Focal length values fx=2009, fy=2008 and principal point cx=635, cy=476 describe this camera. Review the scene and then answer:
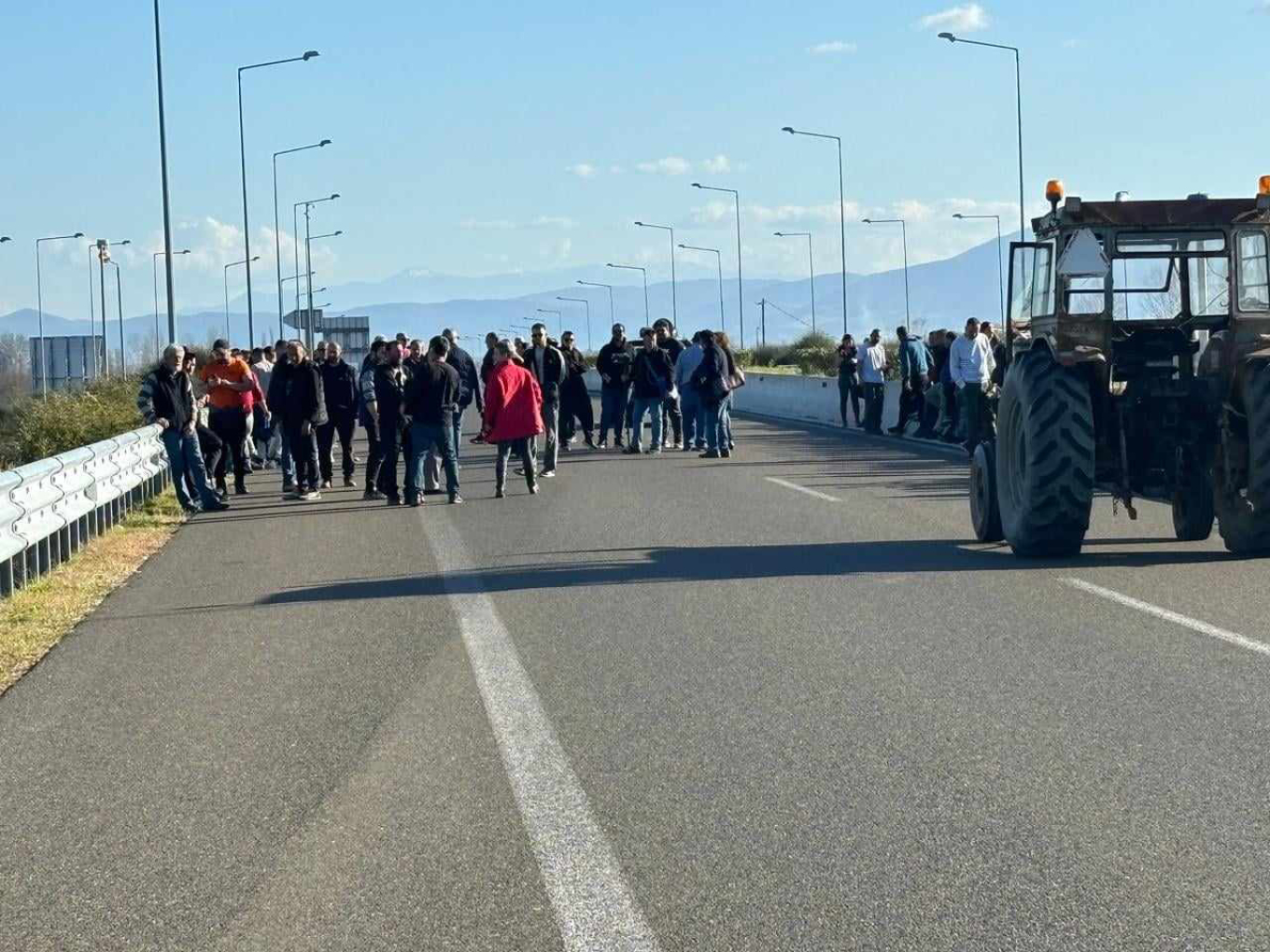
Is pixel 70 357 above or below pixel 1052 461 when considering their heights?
above

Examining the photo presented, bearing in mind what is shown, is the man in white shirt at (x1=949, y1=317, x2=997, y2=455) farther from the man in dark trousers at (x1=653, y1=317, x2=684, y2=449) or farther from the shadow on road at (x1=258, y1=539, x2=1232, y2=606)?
the shadow on road at (x1=258, y1=539, x2=1232, y2=606)

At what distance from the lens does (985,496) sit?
14.8 m

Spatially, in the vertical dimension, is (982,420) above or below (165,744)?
above

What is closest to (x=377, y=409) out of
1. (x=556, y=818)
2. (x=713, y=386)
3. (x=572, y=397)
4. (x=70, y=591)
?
(x=713, y=386)

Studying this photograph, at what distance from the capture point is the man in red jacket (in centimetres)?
2114

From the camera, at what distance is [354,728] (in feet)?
26.7

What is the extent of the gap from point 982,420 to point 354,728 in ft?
29.5

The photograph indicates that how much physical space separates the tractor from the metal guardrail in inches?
265

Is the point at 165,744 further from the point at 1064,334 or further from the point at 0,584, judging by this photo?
the point at 1064,334

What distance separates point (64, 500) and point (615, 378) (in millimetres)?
14601

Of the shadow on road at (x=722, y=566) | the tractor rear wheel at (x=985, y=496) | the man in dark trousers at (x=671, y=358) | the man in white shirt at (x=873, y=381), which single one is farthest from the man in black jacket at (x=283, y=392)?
the man in white shirt at (x=873, y=381)

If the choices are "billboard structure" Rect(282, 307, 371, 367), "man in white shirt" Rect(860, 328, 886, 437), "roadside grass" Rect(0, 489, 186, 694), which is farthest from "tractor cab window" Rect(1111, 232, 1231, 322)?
"billboard structure" Rect(282, 307, 371, 367)

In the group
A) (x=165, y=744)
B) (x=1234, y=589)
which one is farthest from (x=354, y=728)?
(x=1234, y=589)

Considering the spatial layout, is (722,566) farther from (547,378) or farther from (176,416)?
(547,378)
